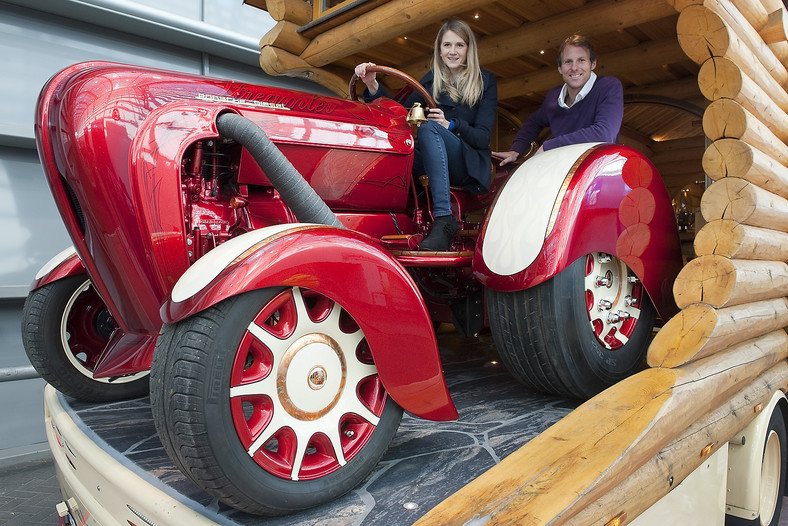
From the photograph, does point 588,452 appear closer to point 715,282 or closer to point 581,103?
point 715,282

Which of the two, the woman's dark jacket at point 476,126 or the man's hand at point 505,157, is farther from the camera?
the man's hand at point 505,157

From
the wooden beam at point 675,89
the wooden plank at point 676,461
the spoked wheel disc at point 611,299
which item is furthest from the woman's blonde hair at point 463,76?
the wooden beam at point 675,89

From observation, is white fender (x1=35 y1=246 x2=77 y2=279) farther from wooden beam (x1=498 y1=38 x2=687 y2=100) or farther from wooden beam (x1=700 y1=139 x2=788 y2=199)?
wooden beam (x1=498 y1=38 x2=687 y2=100)

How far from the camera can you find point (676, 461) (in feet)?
5.41

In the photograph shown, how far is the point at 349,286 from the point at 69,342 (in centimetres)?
156

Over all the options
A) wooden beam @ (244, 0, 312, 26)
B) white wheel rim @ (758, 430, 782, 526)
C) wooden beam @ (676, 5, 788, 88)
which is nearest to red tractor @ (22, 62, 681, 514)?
wooden beam @ (676, 5, 788, 88)

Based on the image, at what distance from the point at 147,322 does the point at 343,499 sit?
78 cm

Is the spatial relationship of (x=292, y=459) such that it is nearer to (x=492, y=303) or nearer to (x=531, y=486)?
(x=531, y=486)

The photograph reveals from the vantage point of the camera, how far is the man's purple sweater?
7.92 ft

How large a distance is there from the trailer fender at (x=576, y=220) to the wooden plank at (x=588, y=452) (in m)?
0.44

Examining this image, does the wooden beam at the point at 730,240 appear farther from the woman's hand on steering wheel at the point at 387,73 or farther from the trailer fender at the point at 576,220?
the woman's hand on steering wheel at the point at 387,73

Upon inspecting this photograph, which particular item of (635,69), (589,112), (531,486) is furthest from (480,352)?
(635,69)

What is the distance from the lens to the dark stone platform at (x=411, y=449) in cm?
118

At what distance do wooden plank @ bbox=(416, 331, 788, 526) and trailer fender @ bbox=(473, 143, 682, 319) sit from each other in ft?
1.45
